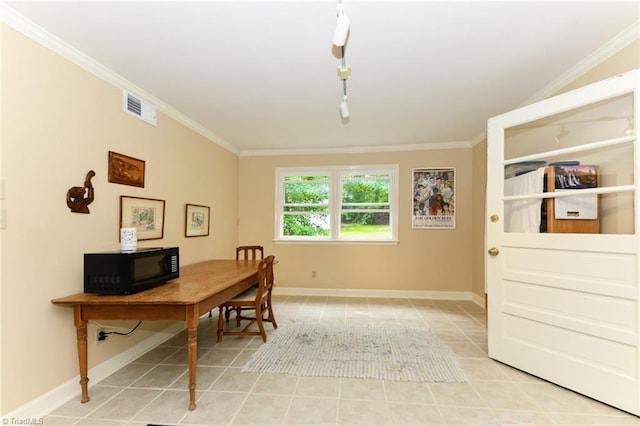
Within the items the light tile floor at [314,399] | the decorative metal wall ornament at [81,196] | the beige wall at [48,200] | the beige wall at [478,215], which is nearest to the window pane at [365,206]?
the beige wall at [478,215]

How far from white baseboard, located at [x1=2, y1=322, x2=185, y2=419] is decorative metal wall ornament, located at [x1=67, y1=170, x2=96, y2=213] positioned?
1.22m

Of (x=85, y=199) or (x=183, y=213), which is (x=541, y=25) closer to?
(x=85, y=199)

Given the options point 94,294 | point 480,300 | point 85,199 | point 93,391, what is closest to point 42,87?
point 85,199

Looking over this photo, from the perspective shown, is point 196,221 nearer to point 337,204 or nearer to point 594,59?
point 337,204

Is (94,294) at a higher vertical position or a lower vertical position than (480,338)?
higher

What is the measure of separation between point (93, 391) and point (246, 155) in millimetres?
3727

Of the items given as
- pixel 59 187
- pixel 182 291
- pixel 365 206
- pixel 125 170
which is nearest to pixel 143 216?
pixel 125 170

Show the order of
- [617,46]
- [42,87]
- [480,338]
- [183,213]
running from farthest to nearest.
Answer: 1. [183,213]
2. [480,338]
3. [617,46]
4. [42,87]

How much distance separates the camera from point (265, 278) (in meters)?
3.15

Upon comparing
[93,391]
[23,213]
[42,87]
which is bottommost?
[93,391]

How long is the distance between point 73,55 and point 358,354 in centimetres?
329

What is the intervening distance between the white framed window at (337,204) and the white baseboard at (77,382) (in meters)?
2.43

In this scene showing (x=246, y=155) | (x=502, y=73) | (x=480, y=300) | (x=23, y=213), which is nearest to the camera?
(x=23, y=213)

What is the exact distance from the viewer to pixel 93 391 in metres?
2.08
